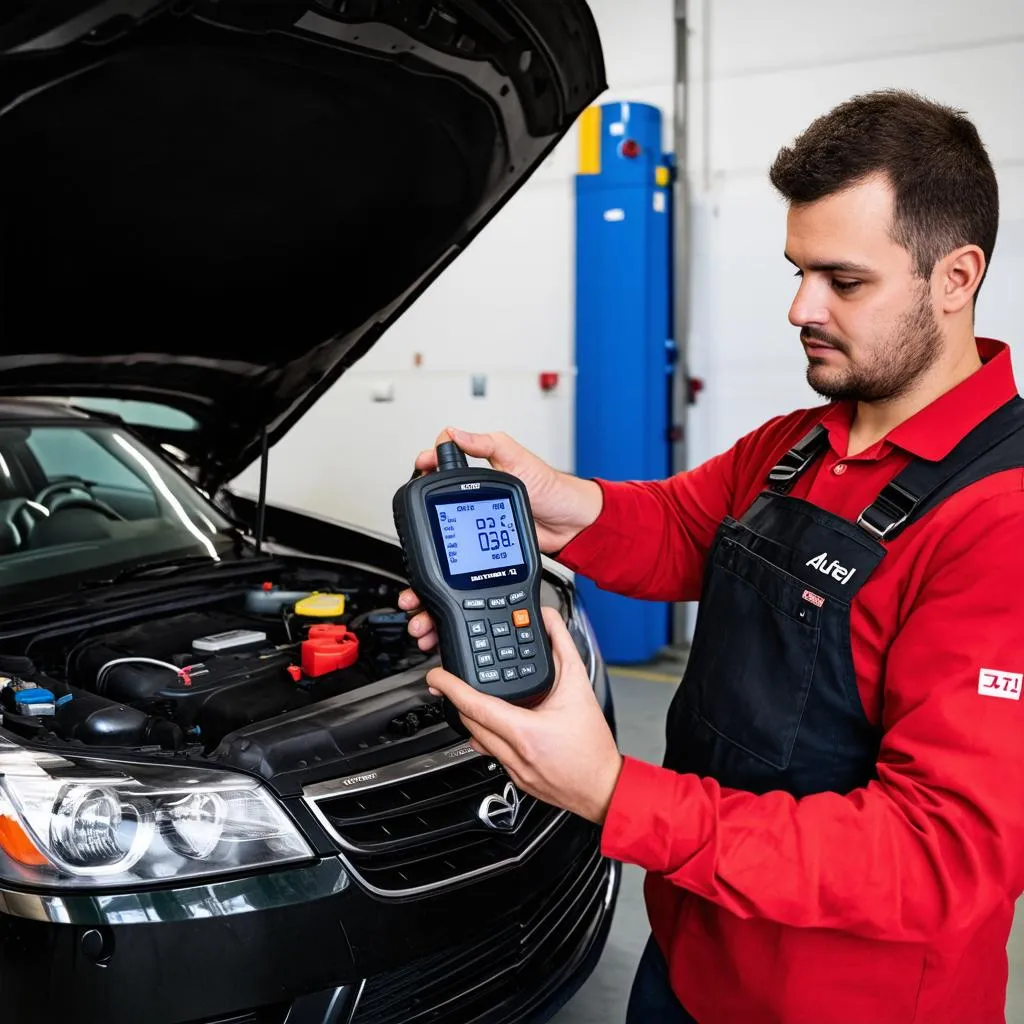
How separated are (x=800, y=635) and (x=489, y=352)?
3.99 meters

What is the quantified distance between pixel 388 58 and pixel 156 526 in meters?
1.27

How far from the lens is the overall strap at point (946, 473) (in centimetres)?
98

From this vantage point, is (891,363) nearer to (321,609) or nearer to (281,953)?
(281,953)

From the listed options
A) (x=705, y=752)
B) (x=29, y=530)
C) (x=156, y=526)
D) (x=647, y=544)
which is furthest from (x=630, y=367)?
(x=705, y=752)

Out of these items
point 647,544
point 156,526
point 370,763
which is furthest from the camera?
point 156,526

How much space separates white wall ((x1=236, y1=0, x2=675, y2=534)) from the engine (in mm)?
2156

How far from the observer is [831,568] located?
1.02 m

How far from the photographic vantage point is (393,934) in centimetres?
145

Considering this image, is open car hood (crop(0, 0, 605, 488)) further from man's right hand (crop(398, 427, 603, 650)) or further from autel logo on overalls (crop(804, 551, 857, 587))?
autel logo on overalls (crop(804, 551, 857, 587))

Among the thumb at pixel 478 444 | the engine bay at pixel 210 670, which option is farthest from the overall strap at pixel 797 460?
the engine bay at pixel 210 670

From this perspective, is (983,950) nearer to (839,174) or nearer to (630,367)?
(839,174)

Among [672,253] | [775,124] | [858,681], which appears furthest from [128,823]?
[775,124]

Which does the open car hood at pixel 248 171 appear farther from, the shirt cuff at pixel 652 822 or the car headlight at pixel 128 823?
the shirt cuff at pixel 652 822

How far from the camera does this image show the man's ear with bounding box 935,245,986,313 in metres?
0.98
